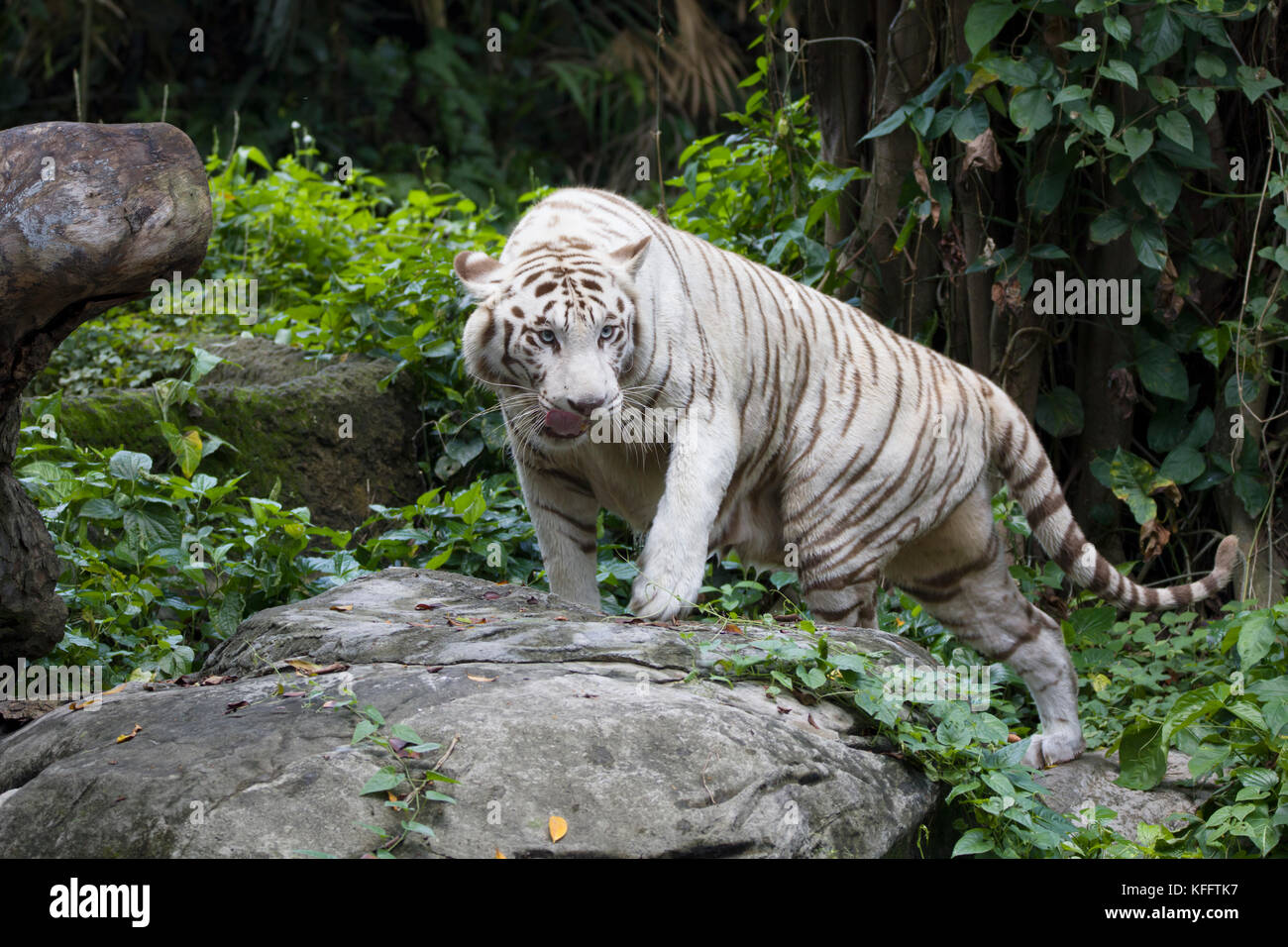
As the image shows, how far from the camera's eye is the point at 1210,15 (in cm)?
460

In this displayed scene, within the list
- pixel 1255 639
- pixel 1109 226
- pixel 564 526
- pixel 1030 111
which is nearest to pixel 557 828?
pixel 564 526

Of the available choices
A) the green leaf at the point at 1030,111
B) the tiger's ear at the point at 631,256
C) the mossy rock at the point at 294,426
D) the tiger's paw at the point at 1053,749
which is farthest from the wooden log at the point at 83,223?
the tiger's paw at the point at 1053,749

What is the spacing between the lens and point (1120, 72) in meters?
4.45

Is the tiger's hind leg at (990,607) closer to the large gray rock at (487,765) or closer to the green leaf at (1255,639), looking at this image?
the green leaf at (1255,639)

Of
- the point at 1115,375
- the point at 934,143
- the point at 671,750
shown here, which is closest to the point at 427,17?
the point at 934,143

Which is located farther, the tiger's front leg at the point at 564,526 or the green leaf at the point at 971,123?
the green leaf at the point at 971,123

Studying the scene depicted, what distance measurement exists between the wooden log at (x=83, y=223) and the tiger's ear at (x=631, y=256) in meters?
1.33

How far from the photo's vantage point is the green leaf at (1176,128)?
4.59 m

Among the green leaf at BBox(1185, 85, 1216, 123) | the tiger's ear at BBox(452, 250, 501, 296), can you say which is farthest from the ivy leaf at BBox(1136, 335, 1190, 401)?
the tiger's ear at BBox(452, 250, 501, 296)

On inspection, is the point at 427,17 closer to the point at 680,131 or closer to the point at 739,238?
the point at 680,131

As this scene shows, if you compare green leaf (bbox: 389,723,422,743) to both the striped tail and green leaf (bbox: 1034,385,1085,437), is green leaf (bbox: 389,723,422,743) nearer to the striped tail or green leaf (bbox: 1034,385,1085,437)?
the striped tail

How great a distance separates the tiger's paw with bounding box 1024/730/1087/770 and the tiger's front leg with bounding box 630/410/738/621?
135cm

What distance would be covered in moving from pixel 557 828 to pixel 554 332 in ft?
5.48

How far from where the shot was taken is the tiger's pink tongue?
144 inches
